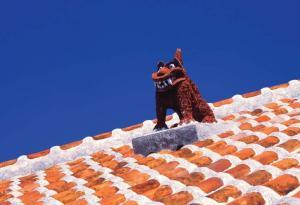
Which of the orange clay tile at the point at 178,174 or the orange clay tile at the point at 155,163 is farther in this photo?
the orange clay tile at the point at 155,163

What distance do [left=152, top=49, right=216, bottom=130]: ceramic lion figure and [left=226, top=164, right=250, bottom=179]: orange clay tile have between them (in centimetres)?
165

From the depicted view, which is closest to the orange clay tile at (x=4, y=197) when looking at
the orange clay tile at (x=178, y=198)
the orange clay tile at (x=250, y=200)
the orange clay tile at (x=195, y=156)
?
the orange clay tile at (x=195, y=156)

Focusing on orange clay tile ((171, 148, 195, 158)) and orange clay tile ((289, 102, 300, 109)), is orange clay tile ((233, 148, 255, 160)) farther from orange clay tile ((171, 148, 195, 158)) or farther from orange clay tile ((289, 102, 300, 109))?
orange clay tile ((289, 102, 300, 109))

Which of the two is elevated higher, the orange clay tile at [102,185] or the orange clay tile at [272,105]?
the orange clay tile at [272,105]

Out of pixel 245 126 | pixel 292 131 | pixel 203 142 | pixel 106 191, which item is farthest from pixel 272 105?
pixel 106 191

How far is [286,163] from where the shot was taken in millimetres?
3787

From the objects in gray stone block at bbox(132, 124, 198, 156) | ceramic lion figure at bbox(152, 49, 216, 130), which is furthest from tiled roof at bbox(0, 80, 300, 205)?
ceramic lion figure at bbox(152, 49, 216, 130)

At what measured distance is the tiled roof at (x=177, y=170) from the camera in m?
3.55

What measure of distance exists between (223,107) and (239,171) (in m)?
4.06

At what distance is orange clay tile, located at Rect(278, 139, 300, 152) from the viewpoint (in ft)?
13.8

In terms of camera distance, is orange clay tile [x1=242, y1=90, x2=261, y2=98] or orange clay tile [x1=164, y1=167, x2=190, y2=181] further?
orange clay tile [x1=242, y1=90, x2=261, y2=98]

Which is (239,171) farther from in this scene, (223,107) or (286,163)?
(223,107)

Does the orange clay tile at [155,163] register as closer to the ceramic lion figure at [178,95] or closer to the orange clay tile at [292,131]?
the ceramic lion figure at [178,95]

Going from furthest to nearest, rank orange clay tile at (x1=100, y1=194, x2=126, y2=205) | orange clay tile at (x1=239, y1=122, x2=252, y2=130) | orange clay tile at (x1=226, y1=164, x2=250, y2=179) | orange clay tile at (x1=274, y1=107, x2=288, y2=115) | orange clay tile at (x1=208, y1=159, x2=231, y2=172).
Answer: orange clay tile at (x1=274, y1=107, x2=288, y2=115)
orange clay tile at (x1=239, y1=122, x2=252, y2=130)
orange clay tile at (x1=208, y1=159, x2=231, y2=172)
orange clay tile at (x1=100, y1=194, x2=126, y2=205)
orange clay tile at (x1=226, y1=164, x2=250, y2=179)
